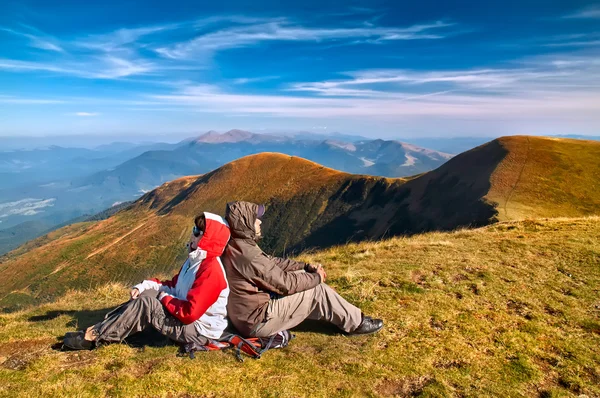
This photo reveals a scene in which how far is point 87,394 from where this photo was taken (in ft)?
15.0

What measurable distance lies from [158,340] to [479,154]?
85.0 metres

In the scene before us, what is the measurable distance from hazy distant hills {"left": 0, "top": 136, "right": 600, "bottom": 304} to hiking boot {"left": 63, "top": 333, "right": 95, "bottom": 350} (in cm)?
3142

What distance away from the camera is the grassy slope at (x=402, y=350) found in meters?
4.99

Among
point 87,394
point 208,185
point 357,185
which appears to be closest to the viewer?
point 87,394

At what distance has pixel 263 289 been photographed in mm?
6004

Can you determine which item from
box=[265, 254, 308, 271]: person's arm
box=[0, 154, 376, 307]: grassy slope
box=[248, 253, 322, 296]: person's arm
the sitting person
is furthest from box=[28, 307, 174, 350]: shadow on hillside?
box=[0, 154, 376, 307]: grassy slope

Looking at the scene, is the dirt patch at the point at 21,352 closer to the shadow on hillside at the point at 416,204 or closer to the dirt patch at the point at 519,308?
the dirt patch at the point at 519,308

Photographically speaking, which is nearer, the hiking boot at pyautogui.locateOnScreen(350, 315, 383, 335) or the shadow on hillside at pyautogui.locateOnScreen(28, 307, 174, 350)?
the shadow on hillside at pyautogui.locateOnScreen(28, 307, 174, 350)

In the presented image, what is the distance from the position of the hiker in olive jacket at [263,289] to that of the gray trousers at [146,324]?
2.70ft

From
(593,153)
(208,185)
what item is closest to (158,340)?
(593,153)

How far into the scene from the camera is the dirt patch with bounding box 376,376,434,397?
496 cm

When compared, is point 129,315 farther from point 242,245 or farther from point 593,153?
point 593,153

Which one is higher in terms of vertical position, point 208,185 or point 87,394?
point 87,394

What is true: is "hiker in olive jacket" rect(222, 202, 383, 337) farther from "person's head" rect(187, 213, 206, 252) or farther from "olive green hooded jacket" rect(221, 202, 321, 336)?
"person's head" rect(187, 213, 206, 252)
